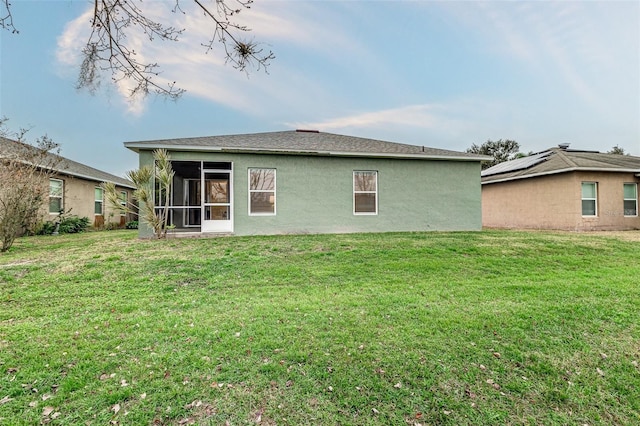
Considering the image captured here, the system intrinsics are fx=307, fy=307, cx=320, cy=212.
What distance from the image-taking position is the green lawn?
2.42 m

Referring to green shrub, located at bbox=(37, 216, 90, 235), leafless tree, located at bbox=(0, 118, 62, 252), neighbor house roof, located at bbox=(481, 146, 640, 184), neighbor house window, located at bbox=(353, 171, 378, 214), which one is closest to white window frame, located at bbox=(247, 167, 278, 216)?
neighbor house window, located at bbox=(353, 171, 378, 214)

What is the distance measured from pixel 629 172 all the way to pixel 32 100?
23.4 metres

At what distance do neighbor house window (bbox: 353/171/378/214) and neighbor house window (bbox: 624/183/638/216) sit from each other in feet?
41.6

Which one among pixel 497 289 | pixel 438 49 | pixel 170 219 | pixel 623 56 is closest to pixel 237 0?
pixel 497 289

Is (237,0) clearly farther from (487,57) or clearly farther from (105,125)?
(487,57)

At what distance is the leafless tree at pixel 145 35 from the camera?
3.28 metres

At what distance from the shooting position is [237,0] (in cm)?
314

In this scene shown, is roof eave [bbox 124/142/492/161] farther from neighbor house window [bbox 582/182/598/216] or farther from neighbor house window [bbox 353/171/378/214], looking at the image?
neighbor house window [bbox 582/182/598/216]

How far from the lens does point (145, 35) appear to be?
3564mm

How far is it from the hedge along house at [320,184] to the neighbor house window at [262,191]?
35mm

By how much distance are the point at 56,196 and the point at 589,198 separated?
80.6 feet

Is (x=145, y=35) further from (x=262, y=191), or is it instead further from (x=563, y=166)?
(x=563, y=166)

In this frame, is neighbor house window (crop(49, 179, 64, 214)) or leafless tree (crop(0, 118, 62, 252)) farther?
neighbor house window (crop(49, 179, 64, 214))

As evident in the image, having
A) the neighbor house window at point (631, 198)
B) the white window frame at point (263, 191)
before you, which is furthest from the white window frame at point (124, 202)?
the neighbor house window at point (631, 198)
